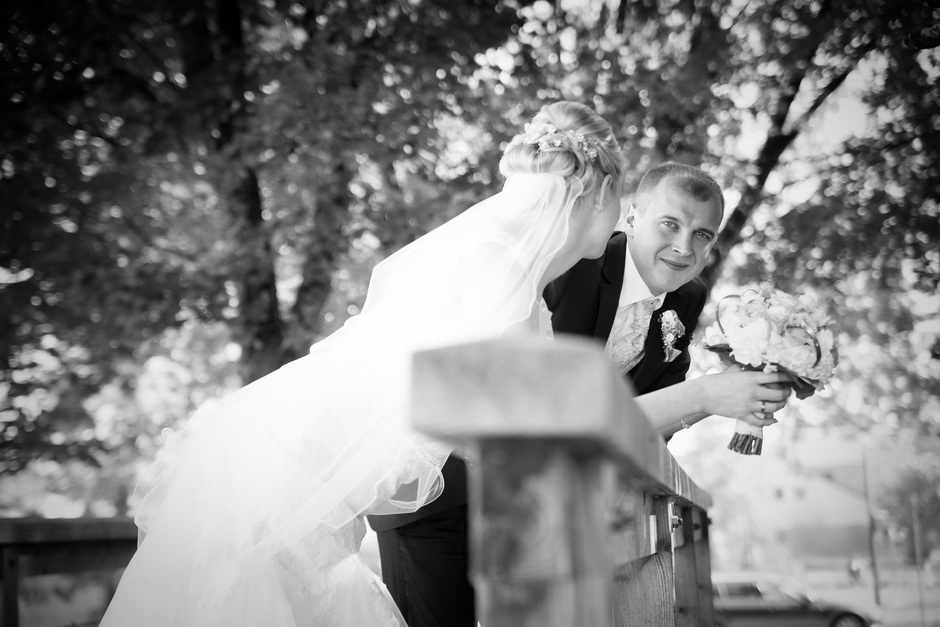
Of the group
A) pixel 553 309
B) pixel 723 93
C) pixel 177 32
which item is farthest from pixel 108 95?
pixel 723 93

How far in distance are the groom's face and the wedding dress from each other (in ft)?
3.42

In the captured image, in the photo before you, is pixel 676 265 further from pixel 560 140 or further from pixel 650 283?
pixel 560 140

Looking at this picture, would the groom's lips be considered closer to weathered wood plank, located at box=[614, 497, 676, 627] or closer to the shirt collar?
the shirt collar

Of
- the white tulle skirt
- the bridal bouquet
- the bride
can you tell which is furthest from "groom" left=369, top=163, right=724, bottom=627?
the white tulle skirt

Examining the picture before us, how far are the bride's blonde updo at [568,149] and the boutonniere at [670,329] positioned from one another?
67cm

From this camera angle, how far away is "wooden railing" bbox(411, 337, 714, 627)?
688 millimetres

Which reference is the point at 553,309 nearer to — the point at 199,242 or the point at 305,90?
the point at 305,90

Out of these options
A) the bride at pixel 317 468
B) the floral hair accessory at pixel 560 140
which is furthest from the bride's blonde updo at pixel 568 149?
the bride at pixel 317 468

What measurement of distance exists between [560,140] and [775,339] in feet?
3.40

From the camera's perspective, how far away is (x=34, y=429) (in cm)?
714

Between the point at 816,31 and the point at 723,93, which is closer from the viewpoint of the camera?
the point at 816,31

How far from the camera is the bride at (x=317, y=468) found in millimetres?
2074

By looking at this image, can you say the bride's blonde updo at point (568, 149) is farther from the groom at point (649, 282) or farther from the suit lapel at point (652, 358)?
the suit lapel at point (652, 358)

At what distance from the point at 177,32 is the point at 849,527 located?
37.3 meters
